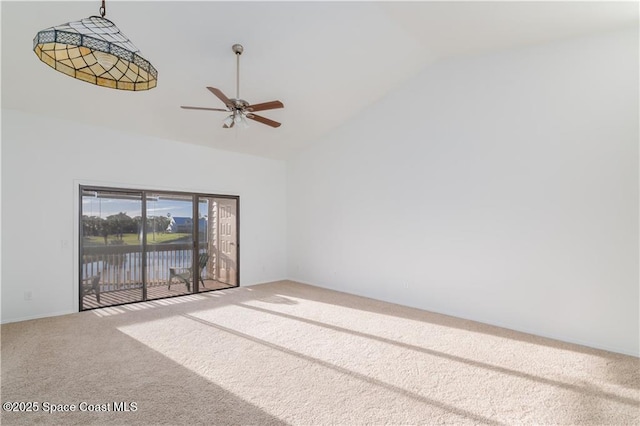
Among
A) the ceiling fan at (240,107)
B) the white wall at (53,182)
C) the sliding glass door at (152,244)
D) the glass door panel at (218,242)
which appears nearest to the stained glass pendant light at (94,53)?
the ceiling fan at (240,107)

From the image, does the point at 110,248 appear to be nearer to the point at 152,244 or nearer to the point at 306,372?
the point at 152,244

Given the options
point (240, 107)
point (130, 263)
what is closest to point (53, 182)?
point (130, 263)

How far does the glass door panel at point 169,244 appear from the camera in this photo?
550 cm

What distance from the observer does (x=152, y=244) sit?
552cm

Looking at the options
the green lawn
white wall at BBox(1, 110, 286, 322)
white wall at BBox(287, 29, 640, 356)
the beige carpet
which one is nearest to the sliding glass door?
the green lawn

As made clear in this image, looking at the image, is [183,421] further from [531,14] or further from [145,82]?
[531,14]

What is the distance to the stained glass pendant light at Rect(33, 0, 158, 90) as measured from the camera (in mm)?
1473

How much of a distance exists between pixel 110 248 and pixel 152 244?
24.8 inches

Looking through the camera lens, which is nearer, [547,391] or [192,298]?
[547,391]

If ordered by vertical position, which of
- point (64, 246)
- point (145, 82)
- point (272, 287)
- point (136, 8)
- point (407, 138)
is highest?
point (136, 8)

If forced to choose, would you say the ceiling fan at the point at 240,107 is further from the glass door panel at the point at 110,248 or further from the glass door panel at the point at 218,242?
the glass door panel at the point at 218,242

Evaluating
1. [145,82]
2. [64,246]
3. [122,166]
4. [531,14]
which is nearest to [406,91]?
[531,14]

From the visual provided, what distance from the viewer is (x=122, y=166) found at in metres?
5.13

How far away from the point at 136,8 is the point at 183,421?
3.73m
